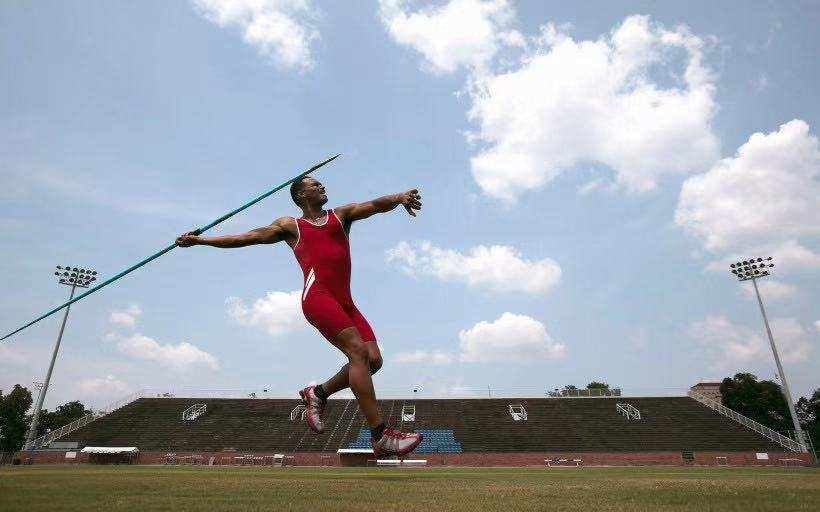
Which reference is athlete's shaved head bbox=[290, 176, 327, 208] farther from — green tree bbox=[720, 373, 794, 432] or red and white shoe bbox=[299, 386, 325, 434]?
green tree bbox=[720, 373, 794, 432]

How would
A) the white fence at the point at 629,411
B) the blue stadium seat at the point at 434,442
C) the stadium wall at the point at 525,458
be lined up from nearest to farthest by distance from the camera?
the stadium wall at the point at 525,458, the blue stadium seat at the point at 434,442, the white fence at the point at 629,411

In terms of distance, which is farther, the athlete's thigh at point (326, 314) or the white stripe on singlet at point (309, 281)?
the white stripe on singlet at point (309, 281)

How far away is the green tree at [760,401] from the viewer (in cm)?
6053

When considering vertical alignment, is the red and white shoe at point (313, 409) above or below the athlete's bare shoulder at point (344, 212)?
A: below

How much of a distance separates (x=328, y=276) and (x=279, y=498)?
2.03 m

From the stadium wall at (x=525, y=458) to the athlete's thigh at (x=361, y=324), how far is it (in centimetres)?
3186

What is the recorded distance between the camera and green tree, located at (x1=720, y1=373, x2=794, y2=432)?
2383 inches

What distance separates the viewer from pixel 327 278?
16.2ft

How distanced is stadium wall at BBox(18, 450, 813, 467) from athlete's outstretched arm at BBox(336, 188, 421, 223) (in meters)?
32.1

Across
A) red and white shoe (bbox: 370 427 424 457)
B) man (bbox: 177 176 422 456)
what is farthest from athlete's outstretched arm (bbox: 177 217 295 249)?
red and white shoe (bbox: 370 427 424 457)

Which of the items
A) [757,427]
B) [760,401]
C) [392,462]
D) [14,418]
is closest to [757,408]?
[760,401]

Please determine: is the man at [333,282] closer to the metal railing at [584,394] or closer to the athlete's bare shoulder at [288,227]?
the athlete's bare shoulder at [288,227]

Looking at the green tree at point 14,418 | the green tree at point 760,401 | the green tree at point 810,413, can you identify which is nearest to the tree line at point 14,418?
the green tree at point 14,418

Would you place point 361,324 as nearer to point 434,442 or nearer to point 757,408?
point 434,442
